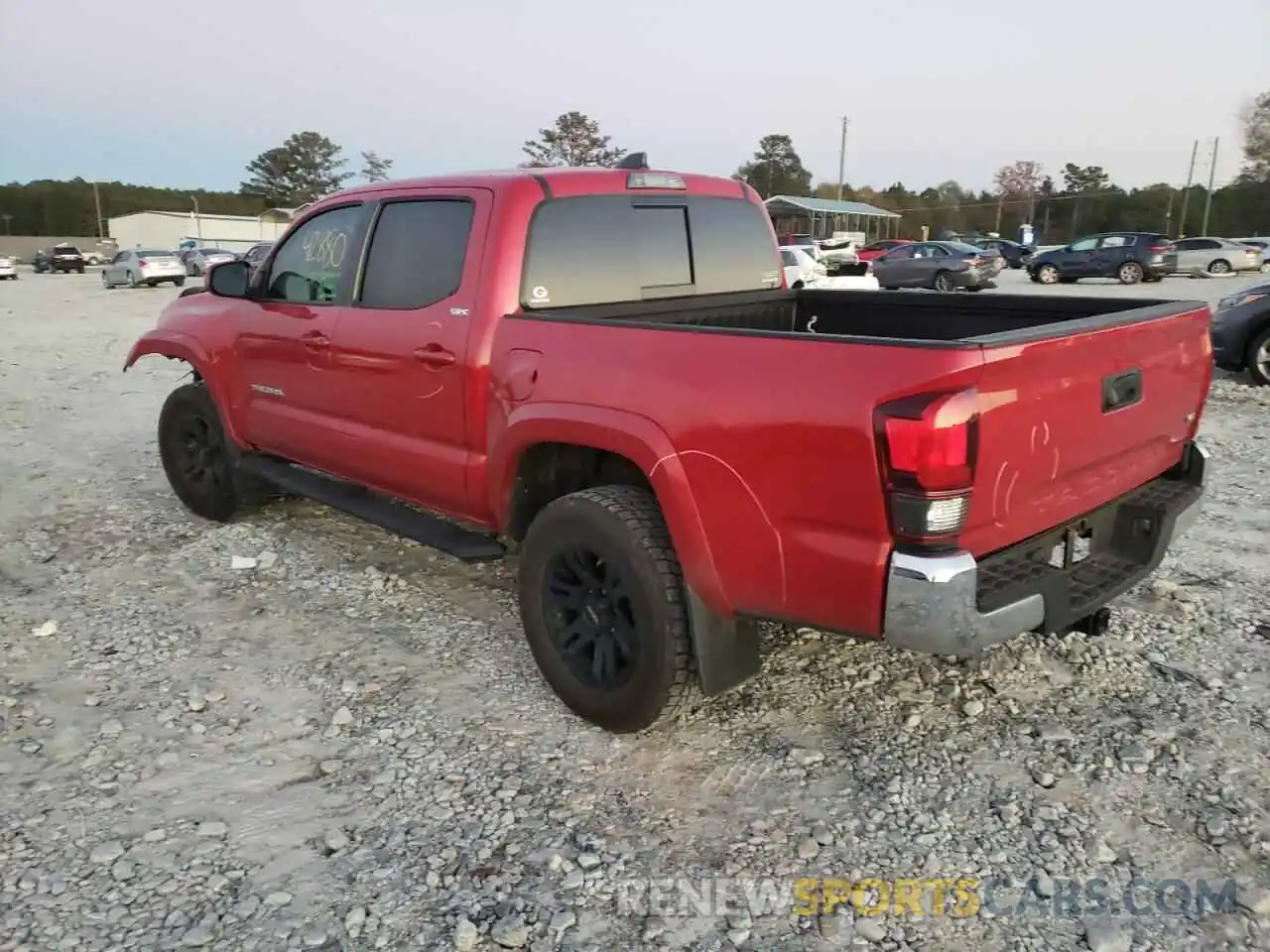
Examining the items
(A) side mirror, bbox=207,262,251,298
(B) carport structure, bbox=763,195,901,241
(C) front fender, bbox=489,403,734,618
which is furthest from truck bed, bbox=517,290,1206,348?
(B) carport structure, bbox=763,195,901,241

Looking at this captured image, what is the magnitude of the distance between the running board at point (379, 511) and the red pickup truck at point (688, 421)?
22 millimetres

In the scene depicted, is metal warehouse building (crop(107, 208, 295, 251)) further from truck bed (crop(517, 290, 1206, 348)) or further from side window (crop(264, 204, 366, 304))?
truck bed (crop(517, 290, 1206, 348))

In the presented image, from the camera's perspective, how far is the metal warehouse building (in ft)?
218

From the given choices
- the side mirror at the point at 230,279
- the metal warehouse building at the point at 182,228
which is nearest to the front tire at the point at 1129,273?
the side mirror at the point at 230,279

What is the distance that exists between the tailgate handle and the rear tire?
8.19 meters

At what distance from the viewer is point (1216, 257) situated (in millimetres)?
29812

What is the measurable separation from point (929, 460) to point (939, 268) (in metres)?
25.2

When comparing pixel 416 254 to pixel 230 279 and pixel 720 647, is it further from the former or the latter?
pixel 720 647

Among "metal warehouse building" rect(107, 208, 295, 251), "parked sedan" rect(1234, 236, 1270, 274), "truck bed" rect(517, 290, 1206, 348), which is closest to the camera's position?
"truck bed" rect(517, 290, 1206, 348)

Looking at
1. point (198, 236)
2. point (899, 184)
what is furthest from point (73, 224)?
point (899, 184)

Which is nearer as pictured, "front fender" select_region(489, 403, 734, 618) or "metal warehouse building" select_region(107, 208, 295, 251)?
"front fender" select_region(489, 403, 734, 618)

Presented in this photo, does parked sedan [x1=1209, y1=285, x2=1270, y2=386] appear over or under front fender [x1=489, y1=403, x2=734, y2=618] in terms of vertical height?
under

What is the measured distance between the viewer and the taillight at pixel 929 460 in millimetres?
2367

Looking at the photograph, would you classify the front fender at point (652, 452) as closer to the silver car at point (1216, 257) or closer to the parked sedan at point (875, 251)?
the parked sedan at point (875, 251)
